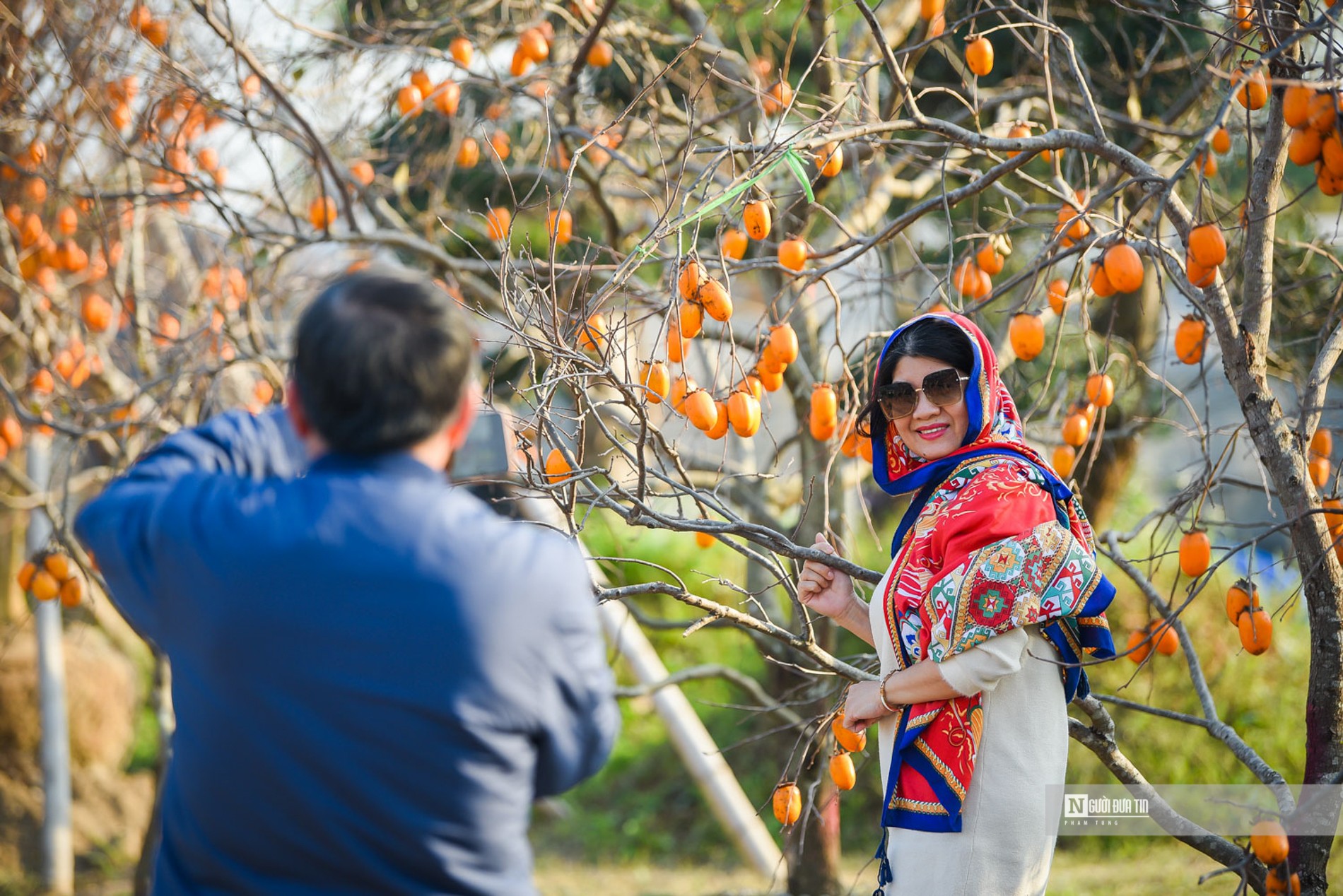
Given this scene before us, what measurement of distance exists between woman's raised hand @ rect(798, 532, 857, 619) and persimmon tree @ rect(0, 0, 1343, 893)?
0.05 meters

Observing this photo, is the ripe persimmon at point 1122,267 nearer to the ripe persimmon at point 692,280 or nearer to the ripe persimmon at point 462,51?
the ripe persimmon at point 692,280

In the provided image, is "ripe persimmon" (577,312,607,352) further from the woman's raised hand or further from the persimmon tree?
the woman's raised hand

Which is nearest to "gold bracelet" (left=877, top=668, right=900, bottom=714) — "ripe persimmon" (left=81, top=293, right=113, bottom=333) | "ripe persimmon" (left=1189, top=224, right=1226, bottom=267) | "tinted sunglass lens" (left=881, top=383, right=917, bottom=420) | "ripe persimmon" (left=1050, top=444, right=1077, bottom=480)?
"tinted sunglass lens" (left=881, top=383, right=917, bottom=420)

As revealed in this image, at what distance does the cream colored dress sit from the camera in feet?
5.39

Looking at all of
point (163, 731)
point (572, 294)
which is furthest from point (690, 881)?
point (572, 294)

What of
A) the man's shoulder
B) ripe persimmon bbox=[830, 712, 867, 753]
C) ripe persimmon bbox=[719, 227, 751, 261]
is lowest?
ripe persimmon bbox=[830, 712, 867, 753]

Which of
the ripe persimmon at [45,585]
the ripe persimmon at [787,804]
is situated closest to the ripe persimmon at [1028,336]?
the ripe persimmon at [787,804]

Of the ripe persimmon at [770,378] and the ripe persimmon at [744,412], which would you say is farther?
the ripe persimmon at [770,378]

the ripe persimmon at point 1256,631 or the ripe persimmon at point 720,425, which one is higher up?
the ripe persimmon at point 720,425

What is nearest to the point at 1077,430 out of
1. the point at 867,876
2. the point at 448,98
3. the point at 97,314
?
the point at 448,98

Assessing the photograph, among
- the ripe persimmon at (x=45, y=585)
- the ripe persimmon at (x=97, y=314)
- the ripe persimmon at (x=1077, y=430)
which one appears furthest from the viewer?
the ripe persimmon at (x=97, y=314)

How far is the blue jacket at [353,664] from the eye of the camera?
1.04m

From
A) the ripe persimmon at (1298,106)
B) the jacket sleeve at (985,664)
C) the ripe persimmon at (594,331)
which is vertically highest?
the ripe persimmon at (1298,106)

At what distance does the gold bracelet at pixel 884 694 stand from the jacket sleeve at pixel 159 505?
99 cm
